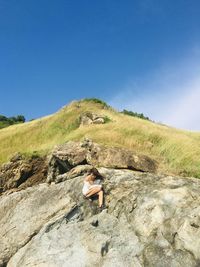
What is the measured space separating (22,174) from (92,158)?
22.5 feet

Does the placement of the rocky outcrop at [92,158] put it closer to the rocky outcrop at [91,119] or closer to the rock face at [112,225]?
the rock face at [112,225]

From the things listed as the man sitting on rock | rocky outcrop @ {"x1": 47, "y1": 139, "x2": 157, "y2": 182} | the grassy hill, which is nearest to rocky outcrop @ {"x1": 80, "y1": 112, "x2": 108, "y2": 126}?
the grassy hill

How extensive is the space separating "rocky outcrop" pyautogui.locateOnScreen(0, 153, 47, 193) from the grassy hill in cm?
148

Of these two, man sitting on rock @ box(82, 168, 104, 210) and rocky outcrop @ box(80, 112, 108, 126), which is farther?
rocky outcrop @ box(80, 112, 108, 126)

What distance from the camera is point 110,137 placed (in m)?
36.5

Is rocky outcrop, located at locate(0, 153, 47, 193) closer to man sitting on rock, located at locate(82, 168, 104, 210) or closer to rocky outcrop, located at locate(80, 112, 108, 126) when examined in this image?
rocky outcrop, located at locate(80, 112, 108, 126)

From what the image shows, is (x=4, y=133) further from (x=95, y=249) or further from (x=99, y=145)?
(x=95, y=249)

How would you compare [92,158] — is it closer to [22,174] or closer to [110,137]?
[110,137]

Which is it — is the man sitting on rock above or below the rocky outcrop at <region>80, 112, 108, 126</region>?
below

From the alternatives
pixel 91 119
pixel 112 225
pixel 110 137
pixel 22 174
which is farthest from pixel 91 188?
pixel 91 119

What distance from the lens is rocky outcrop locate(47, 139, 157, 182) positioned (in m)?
31.2

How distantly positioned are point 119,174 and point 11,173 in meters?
11.5

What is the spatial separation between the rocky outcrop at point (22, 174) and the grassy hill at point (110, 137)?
148 cm

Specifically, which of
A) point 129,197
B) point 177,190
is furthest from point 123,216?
point 177,190
